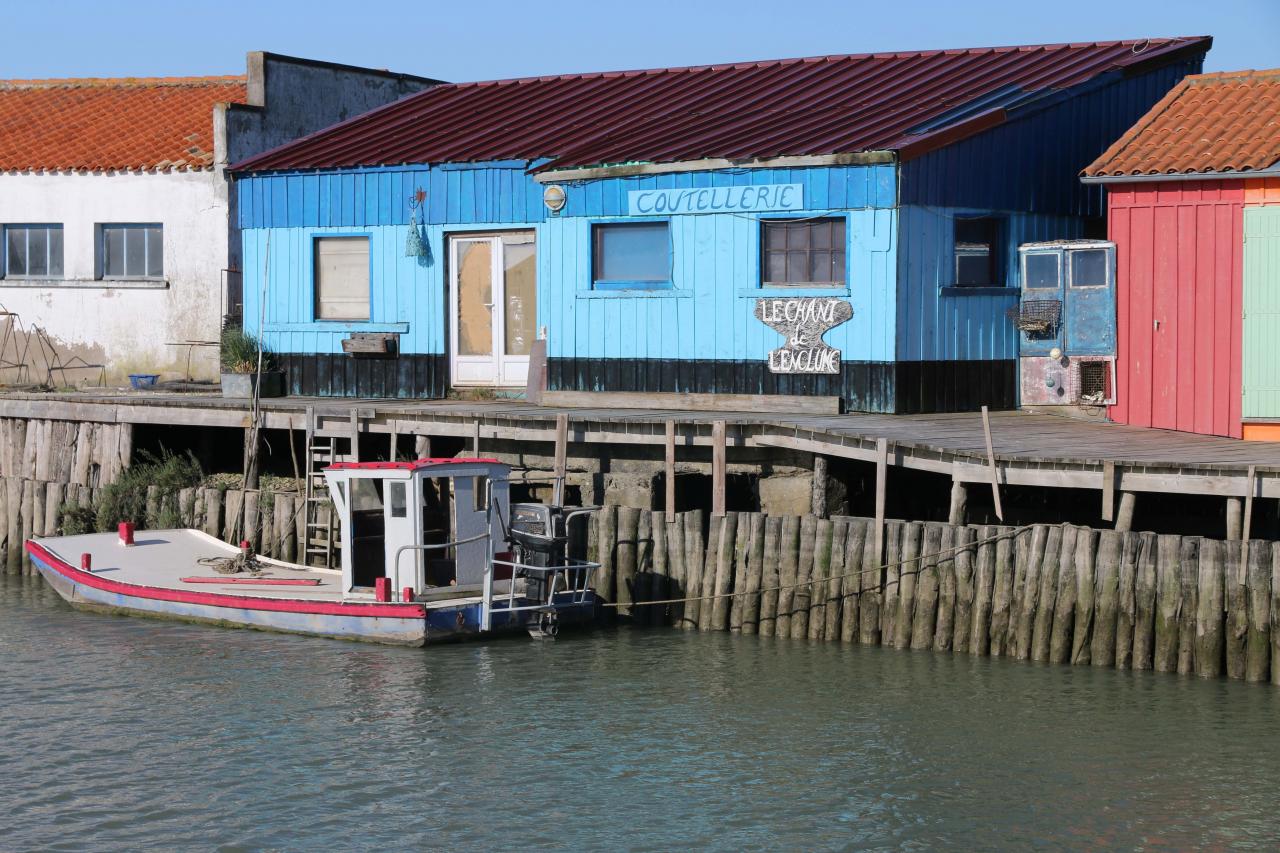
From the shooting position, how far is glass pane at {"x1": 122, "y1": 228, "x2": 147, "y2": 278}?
102 ft

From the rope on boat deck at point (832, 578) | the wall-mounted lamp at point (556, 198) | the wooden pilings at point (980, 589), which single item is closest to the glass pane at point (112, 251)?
the wall-mounted lamp at point (556, 198)

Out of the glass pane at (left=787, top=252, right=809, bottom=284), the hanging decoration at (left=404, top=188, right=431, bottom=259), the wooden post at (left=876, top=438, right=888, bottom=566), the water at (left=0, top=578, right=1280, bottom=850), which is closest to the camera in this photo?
the water at (left=0, top=578, right=1280, bottom=850)

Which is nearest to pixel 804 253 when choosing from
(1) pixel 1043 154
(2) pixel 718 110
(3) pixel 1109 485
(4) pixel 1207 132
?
(1) pixel 1043 154

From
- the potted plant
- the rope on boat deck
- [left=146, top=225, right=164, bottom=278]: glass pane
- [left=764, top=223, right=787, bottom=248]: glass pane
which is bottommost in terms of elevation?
the rope on boat deck

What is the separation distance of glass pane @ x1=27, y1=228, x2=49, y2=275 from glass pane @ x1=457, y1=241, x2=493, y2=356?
386 inches

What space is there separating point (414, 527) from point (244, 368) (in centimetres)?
888

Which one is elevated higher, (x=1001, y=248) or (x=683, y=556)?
(x=1001, y=248)

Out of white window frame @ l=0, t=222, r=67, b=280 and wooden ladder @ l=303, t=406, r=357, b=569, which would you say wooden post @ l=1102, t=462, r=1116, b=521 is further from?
white window frame @ l=0, t=222, r=67, b=280

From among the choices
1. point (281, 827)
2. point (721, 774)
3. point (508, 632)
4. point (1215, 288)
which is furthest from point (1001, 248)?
point (281, 827)

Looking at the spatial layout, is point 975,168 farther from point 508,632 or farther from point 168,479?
point 168,479

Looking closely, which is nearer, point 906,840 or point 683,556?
point 906,840

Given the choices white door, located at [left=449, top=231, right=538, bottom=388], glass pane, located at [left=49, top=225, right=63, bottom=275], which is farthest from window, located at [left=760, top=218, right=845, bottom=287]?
glass pane, located at [left=49, top=225, right=63, bottom=275]

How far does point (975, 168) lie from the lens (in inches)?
901

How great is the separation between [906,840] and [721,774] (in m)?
1.93
